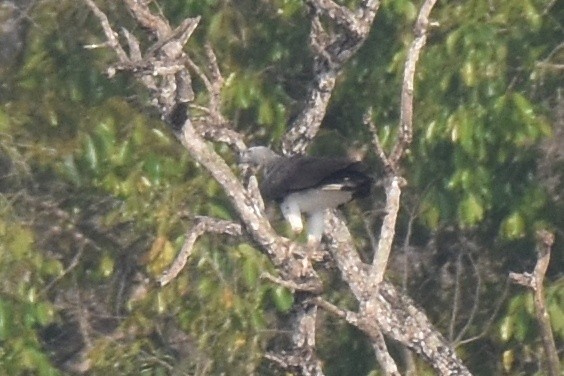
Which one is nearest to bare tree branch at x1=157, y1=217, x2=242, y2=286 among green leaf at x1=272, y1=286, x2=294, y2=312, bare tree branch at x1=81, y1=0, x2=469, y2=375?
bare tree branch at x1=81, y1=0, x2=469, y2=375

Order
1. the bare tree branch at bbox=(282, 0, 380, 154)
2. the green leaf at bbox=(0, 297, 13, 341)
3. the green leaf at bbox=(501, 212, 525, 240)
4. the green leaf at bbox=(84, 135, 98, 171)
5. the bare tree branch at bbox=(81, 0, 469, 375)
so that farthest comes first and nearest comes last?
the green leaf at bbox=(84, 135, 98, 171) < the green leaf at bbox=(0, 297, 13, 341) < the green leaf at bbox=(501, 212, 525, 240) < the bare tree branch at bbox=(282, 0, 380, 154) < the bare tree branch at bbox=(81, 0, 469, 375)

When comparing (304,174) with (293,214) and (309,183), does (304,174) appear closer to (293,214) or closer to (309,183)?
(309,183)

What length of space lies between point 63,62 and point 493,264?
220cm

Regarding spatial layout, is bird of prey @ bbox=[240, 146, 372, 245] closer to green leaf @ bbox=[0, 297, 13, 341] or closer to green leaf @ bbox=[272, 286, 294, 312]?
green leaf @ bbox=[272, 286, 294, 312]

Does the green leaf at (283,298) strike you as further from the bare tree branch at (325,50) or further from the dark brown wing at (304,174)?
the bare tree branch at (325,50)

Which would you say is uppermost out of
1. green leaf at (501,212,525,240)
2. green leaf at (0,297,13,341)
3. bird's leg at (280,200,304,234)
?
Answer: green leaf at (501,212,525,240)

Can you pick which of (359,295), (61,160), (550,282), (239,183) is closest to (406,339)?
(359,295)

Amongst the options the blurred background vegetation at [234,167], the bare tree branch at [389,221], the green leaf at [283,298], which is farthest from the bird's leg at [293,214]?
the bare tree branch at [389,221]

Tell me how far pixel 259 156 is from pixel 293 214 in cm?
27

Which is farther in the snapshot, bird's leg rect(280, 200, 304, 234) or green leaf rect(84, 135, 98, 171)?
green leaf rect(84, 135, 98, 171)

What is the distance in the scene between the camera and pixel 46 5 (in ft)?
26.2

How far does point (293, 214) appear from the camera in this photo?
245 inches

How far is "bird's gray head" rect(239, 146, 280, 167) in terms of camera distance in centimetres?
593

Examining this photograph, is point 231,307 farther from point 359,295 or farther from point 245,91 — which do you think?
point 359,295
